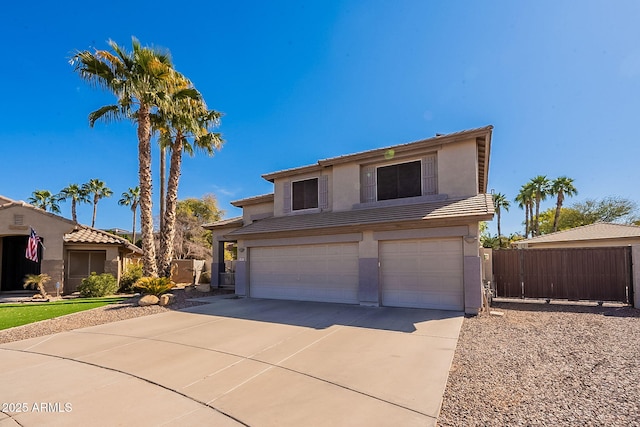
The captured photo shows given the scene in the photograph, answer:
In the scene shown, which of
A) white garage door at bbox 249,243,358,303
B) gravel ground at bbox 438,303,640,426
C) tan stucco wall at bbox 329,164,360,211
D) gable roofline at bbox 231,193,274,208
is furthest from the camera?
gable roofline at bbox 231,193,274,208

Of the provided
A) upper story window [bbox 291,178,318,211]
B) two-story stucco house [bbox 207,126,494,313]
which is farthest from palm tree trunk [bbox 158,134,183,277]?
upper story window [bbox 291,178,318,211]

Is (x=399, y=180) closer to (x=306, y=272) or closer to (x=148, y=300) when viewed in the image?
(x=306, y=272)

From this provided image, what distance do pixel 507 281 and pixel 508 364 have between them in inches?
350

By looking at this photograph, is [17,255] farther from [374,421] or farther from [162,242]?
[374,421]

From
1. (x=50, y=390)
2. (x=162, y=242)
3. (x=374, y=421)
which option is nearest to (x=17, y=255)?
(x=162, y=242)

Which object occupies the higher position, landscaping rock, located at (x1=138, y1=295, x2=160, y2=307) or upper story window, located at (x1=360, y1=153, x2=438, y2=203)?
upper story window, located at (x1=360, y1=153, x2=438, y2=203)

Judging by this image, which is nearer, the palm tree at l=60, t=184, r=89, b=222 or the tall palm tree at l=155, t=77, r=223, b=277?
the tall palm tree at l=155, t=77, r=223, b=277

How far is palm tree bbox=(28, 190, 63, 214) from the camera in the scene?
3953cm

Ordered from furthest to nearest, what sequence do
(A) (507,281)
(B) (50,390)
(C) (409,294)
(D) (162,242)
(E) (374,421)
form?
1. (D) (162,242)
2. (A) (507,281)
3. (C) (409,294)
4. (B) (50,390)
5. (E) (374,421)

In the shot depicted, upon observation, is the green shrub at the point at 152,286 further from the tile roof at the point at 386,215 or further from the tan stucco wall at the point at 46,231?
the tan stucco wall at the point at 46,231

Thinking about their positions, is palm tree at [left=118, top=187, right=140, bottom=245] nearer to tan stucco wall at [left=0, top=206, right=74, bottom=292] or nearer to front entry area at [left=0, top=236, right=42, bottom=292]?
front entry area at [left=0, top=236, right=42, bottom=292]

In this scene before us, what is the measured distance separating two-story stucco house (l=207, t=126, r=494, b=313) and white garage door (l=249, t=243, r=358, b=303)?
0.13 ft

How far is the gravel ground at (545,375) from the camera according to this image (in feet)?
12.7

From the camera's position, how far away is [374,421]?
3795 millimetres
